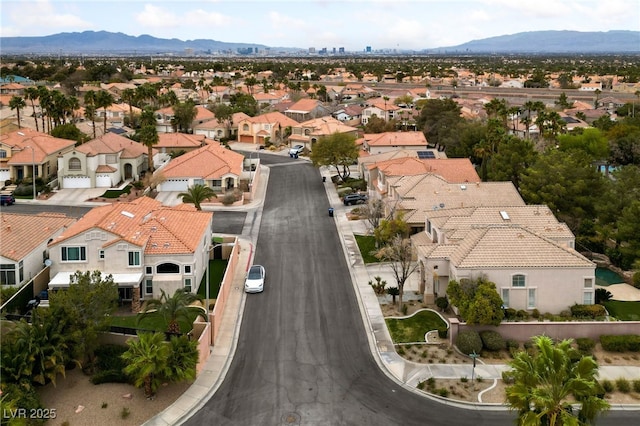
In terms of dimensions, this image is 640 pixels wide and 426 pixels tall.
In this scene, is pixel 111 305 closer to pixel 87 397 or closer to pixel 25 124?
pixel 87 397

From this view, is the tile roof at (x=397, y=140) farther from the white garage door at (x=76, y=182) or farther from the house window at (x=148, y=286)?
the house window at (x=148, y=286)

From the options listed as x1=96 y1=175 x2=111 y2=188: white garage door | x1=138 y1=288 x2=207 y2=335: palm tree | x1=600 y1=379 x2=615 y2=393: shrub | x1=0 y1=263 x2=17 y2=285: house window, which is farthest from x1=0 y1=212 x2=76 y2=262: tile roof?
x1=600 y1=379 x2=615 y2=393: shrub

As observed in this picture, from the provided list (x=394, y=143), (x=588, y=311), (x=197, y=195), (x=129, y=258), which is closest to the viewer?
(x=588, y=311)

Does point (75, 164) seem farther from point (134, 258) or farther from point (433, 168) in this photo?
point (433, 168)

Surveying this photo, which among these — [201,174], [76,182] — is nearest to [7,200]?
[76,182]

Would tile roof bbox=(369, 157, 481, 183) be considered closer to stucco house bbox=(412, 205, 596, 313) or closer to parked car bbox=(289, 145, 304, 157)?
stucco house bbox=(412, 205, 596, 313)
